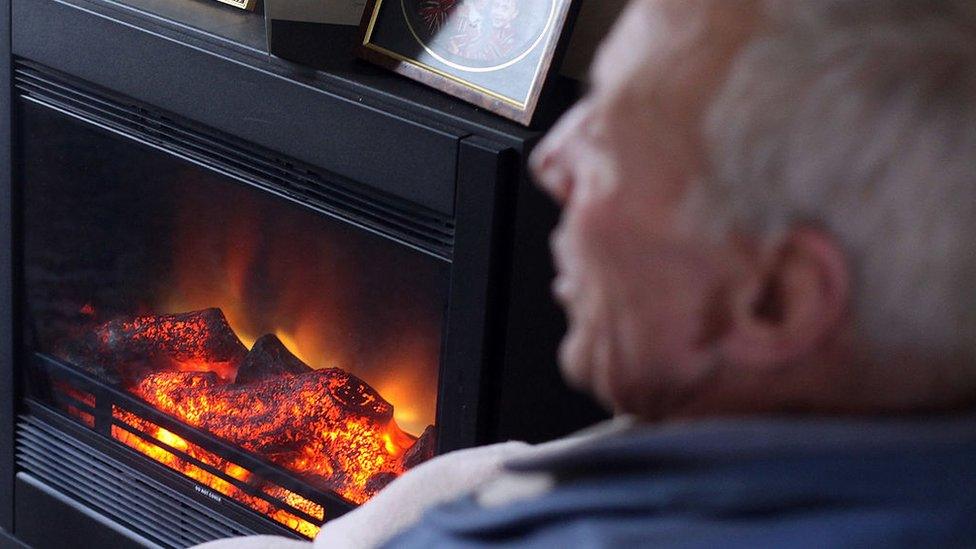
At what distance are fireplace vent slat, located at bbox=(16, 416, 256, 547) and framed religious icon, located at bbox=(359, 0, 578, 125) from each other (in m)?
0.69

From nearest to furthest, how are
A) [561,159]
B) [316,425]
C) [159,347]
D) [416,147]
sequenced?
[561,159]
[416,147]
[316,425]
[159,347]

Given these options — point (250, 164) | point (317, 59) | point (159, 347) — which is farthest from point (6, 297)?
point (317, 59)

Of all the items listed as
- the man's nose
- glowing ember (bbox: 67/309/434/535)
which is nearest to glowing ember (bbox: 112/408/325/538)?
glowing ember (bbox: 67/309/434/535)

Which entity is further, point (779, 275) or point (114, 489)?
point (114, 489)

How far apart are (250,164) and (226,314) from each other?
14.1 inches

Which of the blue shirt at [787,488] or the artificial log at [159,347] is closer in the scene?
the blue shirt at [787,488]

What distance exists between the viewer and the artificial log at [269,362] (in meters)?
1.80

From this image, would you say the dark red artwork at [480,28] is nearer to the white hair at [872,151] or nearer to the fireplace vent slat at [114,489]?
the fireplace vent slat at [114,489]

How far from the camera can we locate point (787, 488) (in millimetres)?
613

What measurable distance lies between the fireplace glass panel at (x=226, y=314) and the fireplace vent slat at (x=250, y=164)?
0.02 m

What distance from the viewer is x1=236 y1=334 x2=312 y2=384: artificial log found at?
1.80 metres

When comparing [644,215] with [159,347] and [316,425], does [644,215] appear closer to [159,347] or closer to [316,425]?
[316,425]

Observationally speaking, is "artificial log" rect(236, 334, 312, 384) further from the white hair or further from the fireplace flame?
the white hair

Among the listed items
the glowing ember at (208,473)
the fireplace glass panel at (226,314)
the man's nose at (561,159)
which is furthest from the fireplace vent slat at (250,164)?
the man's nose at (561,159)
